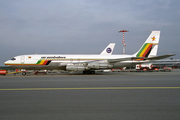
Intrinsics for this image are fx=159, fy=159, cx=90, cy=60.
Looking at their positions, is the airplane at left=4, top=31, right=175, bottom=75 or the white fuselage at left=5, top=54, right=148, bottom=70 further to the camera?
the white fuselage at left=5, top=54, right=148, bottom=70

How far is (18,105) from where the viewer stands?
5.56m

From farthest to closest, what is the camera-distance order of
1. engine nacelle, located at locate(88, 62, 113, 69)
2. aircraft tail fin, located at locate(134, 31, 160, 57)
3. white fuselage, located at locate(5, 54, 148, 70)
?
1. aircraft tail fin, located at locate(134, 31, 160, 57)
2. white fuselage, located at locate(5, 54, 148, 70)
3. engine nacelle, located at locate(88, 62, 113, 69)

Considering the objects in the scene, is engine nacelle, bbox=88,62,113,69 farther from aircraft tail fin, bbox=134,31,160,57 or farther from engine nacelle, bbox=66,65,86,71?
aircraft tail fin, bbox=134,31,160,57

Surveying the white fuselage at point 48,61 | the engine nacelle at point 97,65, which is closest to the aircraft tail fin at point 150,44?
the white fuselage at point 48,61

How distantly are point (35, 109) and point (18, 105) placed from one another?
88cm

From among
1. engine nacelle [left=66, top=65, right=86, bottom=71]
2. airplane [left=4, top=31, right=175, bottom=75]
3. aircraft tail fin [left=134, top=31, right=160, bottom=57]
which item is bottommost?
engine nacelle [left=66, top=65, right=86, bottom=71]

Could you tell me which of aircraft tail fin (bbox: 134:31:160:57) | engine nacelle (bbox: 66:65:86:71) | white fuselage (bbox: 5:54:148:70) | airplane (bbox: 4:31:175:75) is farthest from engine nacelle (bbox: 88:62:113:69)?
aircraft tail fin (bbox: 134:31:160:57)

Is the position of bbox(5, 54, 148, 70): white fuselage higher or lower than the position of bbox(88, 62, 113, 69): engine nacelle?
higher

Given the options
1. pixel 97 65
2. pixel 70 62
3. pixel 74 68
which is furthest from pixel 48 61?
pixel 97 65

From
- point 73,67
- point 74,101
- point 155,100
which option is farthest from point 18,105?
point 73,67

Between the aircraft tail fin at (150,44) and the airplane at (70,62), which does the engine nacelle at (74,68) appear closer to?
the airplane at (70,62)

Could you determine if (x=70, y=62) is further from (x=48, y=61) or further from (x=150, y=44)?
(x=150, y=44)

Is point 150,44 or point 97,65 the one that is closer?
point 97,65

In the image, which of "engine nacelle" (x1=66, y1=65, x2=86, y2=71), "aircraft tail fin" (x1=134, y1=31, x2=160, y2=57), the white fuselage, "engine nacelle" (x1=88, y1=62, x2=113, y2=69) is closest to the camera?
"engine nacelle" (x1=66, y1=65, x2=86, y2=71)
